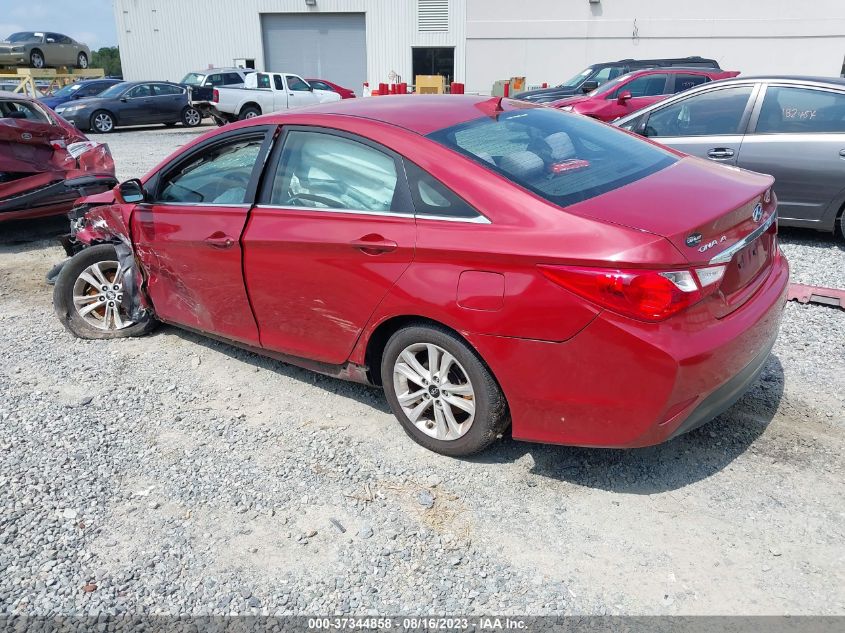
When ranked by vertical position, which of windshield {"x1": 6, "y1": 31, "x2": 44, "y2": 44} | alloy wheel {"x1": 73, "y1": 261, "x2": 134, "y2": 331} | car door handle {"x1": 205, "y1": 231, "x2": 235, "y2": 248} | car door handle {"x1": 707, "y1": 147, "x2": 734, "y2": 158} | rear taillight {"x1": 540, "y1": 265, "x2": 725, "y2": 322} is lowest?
alloy wheel {"x1": 73, "y1": 261, "x2": 134, "y2": 331}

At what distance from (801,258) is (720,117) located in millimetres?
1638

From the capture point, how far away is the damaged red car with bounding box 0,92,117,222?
23.4 ft

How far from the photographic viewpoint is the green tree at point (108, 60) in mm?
74713

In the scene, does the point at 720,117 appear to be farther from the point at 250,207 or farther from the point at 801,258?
the point at 250,207

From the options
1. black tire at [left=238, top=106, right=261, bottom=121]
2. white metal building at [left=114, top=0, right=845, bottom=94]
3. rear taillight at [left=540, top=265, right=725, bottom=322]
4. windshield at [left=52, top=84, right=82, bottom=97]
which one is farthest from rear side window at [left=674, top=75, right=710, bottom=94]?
windshield at [left=52, top=84, right=82, bottom=97]

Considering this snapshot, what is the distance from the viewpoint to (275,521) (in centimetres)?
299

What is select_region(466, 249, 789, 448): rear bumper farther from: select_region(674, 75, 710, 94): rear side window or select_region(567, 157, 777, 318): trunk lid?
select_region(674, 75, 710, 94): rear side window

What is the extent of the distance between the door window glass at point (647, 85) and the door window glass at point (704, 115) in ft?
23.1

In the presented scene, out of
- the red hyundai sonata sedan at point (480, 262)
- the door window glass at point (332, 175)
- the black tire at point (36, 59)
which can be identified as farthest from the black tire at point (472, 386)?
the black tire at point (36, 59)

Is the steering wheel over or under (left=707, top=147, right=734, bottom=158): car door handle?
over

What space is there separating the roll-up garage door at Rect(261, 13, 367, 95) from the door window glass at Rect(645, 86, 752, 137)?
2712 centimetres

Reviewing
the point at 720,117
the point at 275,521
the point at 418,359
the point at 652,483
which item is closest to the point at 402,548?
the point at 275,521

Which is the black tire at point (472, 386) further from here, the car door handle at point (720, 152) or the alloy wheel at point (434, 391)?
the car door handle at point (720, 152)

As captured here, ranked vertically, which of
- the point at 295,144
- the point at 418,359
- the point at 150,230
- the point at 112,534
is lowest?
the point at 112,534
